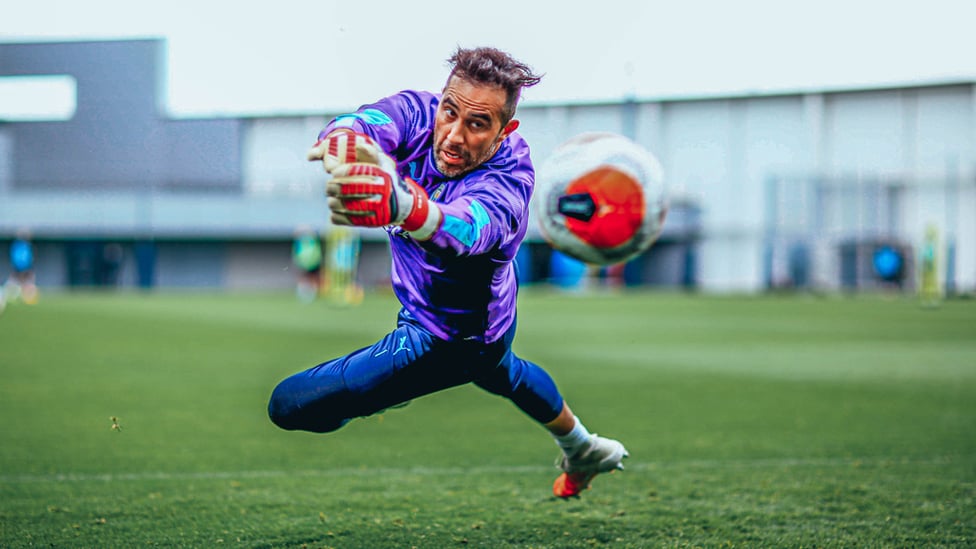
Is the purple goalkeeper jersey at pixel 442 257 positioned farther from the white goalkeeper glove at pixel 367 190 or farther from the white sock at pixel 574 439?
the white sock at pixel 574 439

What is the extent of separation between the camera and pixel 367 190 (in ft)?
10.5

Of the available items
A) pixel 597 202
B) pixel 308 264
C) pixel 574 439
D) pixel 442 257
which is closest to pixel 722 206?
pixel 308 264

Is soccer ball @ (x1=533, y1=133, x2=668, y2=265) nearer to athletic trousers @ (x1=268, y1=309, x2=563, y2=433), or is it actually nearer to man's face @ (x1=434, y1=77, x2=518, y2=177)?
athletic trousers @ (x1=268, y1=309, x2=563, y2=433)

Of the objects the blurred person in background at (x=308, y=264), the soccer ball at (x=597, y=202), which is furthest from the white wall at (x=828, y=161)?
the soccer ball at (x=597, y=202)

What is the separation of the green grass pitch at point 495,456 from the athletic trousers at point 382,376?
72 centimetres

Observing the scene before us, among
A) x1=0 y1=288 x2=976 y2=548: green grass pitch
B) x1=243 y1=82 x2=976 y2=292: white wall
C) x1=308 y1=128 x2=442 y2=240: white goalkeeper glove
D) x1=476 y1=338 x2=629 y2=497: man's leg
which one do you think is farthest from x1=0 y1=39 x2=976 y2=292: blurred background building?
x1=308 y1=128 x2=442 y2=240: white goalkeeper glove

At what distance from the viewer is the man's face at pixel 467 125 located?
13.1 feet

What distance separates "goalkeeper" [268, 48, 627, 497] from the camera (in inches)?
154

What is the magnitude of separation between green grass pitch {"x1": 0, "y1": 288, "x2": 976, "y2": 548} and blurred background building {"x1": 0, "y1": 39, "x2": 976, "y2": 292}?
74.3 ft

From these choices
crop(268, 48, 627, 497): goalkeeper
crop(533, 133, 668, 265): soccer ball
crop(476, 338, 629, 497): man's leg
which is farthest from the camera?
crop(533, 133, 668, 265): soccer ball

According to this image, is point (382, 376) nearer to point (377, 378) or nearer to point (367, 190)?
point (377, 378)

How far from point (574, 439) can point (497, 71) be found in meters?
2.32

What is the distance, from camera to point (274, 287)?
56.0m

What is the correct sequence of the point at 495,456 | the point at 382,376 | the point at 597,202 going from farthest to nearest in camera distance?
the point at 495,456 → the point at 597,202 → the point at 382,376
